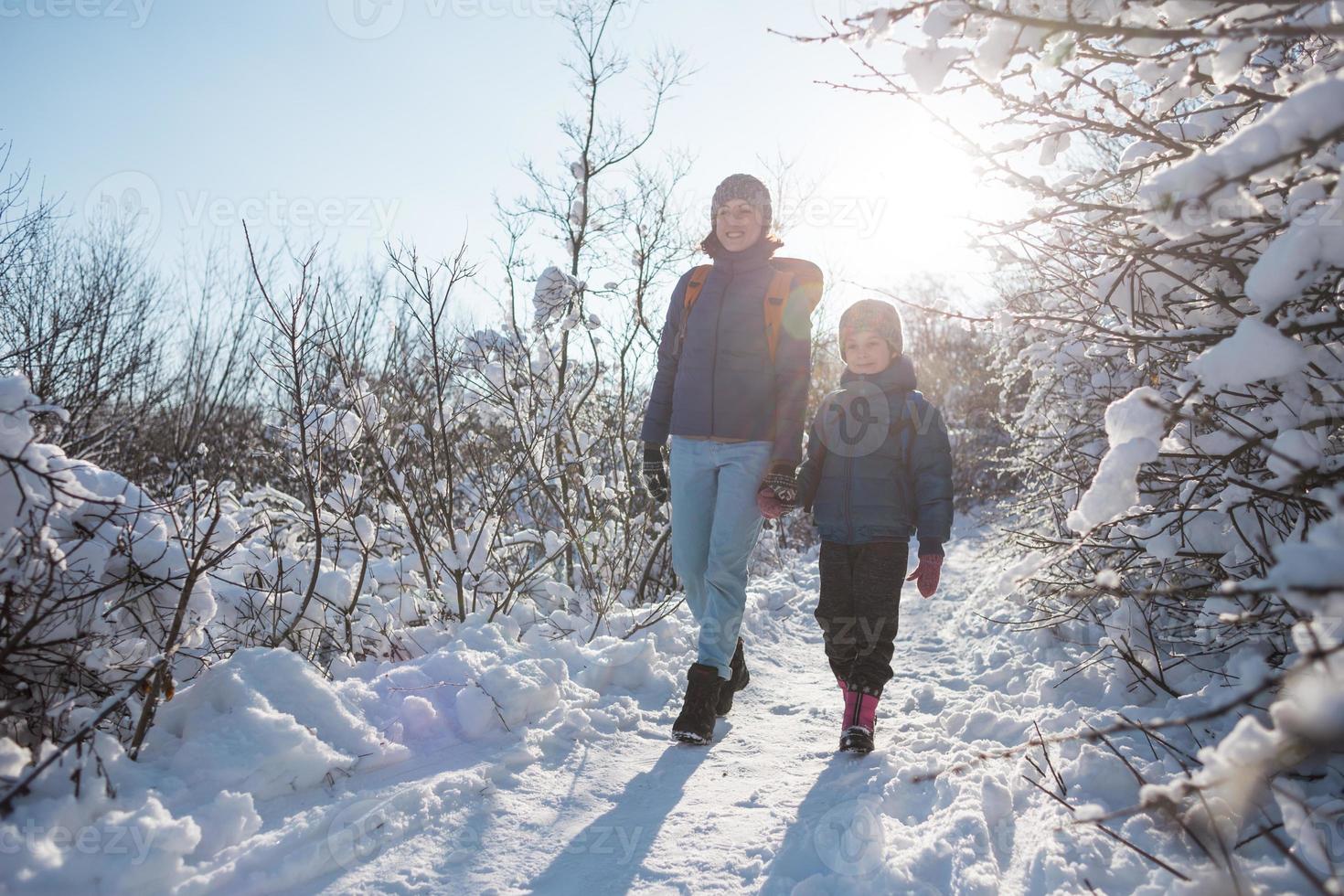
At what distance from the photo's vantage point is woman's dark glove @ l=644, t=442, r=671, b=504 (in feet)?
10.8

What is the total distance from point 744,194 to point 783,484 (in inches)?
47.1

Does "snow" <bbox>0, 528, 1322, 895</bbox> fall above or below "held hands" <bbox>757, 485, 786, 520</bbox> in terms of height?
below

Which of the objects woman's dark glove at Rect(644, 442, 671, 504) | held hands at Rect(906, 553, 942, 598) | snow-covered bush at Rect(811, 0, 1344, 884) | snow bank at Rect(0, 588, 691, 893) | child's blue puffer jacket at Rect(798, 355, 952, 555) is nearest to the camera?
snow-covered bush at Rect(811, 0, 1344, 884)

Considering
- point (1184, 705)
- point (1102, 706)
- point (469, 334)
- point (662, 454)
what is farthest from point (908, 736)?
point (469, 334)

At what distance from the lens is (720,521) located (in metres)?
2.96

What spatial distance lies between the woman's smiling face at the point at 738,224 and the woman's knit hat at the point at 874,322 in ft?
1.68

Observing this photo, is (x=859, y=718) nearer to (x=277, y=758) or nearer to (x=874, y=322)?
(x=874, y=322)

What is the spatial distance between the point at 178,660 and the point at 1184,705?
3.05m

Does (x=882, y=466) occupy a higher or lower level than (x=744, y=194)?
lower

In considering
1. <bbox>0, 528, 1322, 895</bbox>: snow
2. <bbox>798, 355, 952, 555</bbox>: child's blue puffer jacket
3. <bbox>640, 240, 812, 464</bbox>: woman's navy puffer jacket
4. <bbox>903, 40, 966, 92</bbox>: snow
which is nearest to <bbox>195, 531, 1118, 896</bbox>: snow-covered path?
<bbox>0, 528, 1322, 895</bbox>: snow

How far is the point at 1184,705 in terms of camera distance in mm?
2285

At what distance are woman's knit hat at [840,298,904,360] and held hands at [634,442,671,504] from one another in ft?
2.99

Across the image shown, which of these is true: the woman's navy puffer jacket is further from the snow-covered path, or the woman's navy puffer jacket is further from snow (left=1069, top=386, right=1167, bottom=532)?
snow (left=1069, top=386, right=1167, bottom=532)

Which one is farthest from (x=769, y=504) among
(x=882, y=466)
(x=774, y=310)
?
(x=774, y=310)
